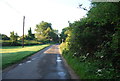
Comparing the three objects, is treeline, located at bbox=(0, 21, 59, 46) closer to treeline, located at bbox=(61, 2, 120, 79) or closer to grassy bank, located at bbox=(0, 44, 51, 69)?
grassy bank, located at bbox=(0, 44, 51, 69)

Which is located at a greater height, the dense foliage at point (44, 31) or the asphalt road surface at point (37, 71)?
the dense foliage at point (44, 31)

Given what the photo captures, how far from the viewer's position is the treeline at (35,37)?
5059cm

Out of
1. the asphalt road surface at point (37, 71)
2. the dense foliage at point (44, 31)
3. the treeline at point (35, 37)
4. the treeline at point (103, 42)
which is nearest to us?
the treeline at point (103, 42)

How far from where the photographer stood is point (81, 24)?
12.6 meters

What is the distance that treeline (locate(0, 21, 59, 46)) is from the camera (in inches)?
1992

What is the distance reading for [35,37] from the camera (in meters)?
109

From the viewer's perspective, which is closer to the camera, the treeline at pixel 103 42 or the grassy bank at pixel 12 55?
the treeline at pixel 103 42

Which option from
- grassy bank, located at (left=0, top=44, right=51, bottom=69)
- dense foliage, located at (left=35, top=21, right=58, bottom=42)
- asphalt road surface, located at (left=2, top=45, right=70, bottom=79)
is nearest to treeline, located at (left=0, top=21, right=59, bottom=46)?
dense foliage, located at (left=35, top=21, right=58, bottom=42)

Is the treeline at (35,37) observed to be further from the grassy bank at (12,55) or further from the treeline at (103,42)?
the treeline at (103,42)

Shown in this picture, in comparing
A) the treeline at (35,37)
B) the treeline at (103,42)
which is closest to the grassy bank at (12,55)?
the treeline at (103,42)

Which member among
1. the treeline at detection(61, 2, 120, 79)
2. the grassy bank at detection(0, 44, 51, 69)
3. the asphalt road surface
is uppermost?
the treeline at detection(61, 2, 120, 79)

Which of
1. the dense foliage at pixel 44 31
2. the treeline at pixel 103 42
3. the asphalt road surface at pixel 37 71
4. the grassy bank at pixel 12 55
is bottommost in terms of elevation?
the asphalt road surface at pixel 37 71

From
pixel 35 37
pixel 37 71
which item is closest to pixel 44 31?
pixel 35 37

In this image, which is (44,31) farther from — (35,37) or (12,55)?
(12,55)
